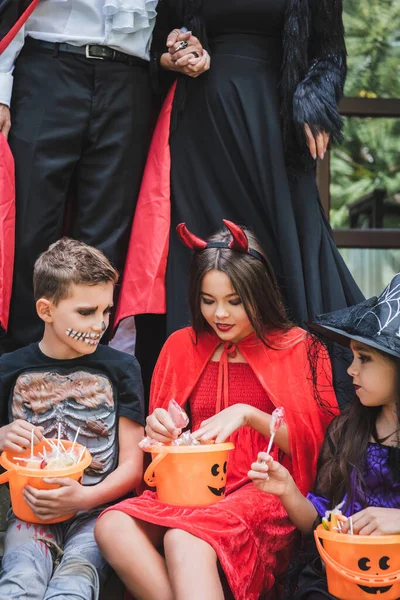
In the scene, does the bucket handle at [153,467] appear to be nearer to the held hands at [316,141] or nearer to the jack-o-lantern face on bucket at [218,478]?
the jack-o-lantern face on bucket at [218,478]

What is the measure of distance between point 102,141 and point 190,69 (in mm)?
377

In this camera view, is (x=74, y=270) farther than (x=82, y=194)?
No

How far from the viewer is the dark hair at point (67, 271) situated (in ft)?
8.83

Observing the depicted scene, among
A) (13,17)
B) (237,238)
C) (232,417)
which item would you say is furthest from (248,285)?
(13,17)

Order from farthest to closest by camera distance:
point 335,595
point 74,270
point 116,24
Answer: point 116,24 → point 74,270 → point 335,595

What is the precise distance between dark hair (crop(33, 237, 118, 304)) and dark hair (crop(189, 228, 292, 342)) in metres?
0.26

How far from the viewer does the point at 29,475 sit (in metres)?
2.39

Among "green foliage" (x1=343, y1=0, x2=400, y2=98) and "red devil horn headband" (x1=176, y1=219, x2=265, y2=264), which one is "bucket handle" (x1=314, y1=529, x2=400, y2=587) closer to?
"red devil horn headband" (x1=176, y1=219, x2=265, y2=264)

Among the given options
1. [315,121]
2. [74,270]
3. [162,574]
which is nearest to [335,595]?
[162,574]

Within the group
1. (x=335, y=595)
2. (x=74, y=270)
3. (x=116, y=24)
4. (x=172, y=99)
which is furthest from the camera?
(x=172, y=99)

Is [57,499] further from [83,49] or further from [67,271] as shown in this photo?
[83,49]

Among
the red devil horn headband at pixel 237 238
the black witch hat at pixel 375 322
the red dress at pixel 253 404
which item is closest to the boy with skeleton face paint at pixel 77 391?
the red dress at pixel 253 404

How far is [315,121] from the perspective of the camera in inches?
122

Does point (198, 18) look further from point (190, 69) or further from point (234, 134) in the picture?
point (234, 134)
